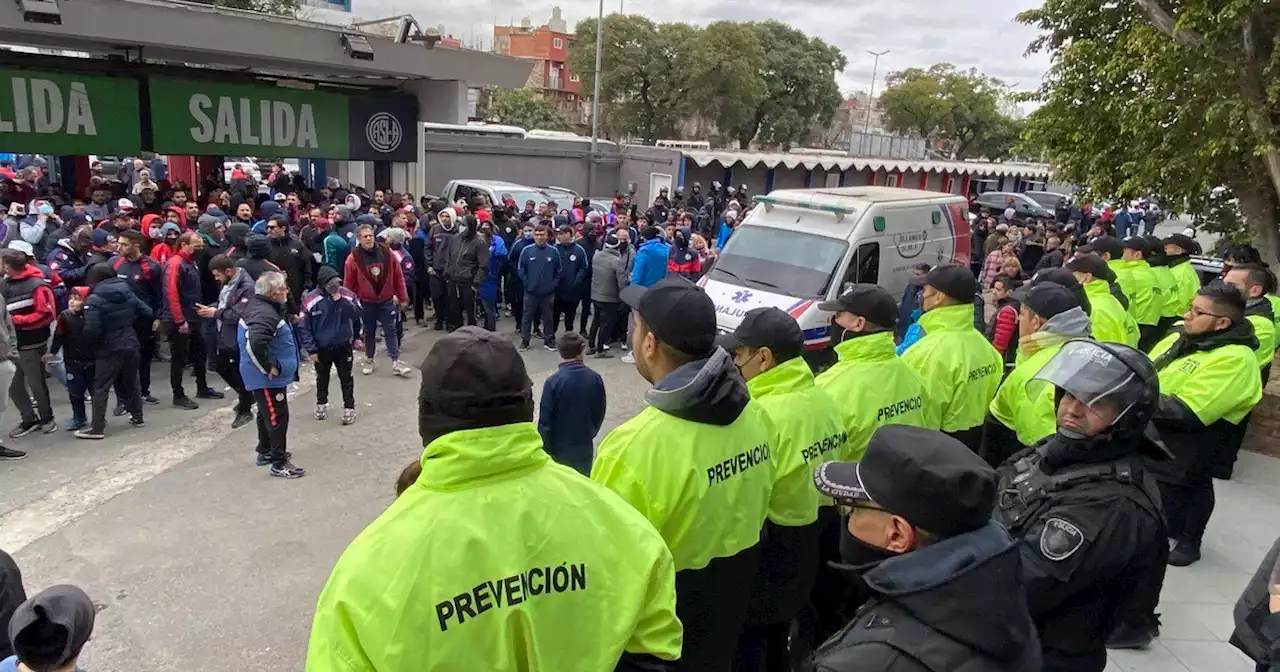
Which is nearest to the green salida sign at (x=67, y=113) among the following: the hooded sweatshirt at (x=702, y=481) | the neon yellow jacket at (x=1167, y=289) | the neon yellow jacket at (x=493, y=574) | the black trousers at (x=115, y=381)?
the black trousers at (x=115, y=381)

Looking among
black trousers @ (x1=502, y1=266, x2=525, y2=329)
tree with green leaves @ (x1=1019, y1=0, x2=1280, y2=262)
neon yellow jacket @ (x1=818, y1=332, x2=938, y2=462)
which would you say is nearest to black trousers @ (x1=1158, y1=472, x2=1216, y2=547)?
neon yellow jacket @ (x1=818, y1=332, x2=938, y2=462)

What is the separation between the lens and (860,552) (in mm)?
2088

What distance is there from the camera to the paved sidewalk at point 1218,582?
437 cm

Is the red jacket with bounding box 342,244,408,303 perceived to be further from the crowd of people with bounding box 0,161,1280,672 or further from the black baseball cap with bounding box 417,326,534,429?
the black baseball cap with bounding box 417,326,534,429

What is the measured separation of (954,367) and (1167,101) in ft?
26.2

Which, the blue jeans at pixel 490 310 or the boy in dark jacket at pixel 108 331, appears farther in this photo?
the blue jeans at pixel 490 310

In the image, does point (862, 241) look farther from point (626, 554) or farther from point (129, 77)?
point (129, 77)

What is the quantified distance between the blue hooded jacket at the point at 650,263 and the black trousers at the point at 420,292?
3292mm

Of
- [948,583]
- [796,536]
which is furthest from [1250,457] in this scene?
[948,583]

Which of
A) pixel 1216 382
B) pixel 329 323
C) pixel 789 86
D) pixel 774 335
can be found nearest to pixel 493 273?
pixel 329 323

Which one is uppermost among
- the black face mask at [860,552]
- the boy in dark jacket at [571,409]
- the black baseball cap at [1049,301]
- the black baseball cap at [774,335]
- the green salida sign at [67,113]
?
the green salida sign at [67,113]

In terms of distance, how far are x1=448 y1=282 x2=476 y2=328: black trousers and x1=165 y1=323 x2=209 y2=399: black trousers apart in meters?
3.47

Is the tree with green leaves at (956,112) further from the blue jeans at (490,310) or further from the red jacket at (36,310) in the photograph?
the red jacket at (36,310)

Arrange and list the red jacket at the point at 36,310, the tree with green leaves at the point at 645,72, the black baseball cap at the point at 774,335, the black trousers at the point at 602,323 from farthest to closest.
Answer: the tree with green leaves at the point at 645,72, the black trousers at the point at 602,323, the red jacket at the point at 36,310, the black baseball cap at the point at 774,335
